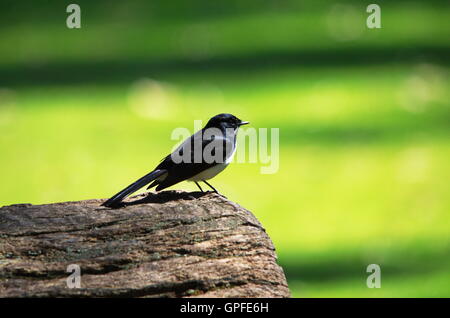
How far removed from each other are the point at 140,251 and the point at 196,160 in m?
1.21

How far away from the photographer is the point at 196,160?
5309 mm

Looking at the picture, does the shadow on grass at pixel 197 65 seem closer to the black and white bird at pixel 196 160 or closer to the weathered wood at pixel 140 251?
the black and white bird at pixel 196 160

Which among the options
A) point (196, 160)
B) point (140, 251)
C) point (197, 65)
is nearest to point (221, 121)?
point (196, 160)

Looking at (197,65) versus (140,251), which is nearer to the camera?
(140,251)

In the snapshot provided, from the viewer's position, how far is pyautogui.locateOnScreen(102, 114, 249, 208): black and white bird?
518cm

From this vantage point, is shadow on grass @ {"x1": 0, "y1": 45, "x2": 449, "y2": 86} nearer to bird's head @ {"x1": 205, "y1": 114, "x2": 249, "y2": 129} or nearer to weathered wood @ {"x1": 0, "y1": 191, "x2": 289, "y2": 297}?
bird's head @ {"x1": 205, "y1": 114, "x2": 249, "y2": 129}

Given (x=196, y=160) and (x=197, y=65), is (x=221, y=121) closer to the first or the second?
(x=196, y=160)

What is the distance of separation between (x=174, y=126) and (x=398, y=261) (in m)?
3.96

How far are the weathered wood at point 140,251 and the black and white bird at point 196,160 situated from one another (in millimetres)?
390

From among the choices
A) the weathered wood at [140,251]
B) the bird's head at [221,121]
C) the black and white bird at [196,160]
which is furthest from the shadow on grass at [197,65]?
the weathered wood at [140,251]

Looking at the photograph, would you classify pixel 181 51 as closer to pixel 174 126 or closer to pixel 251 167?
pixel 174 126

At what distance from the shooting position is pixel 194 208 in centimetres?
468
